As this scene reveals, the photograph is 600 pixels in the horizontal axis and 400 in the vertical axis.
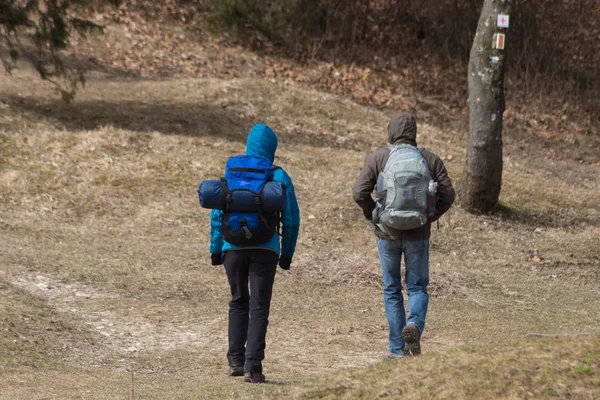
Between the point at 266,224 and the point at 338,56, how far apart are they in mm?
18993

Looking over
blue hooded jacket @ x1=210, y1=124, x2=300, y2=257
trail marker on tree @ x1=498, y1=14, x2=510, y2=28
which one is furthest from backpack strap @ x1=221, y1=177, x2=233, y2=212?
trail marker on tree @ x1=498, y1=14, x2=510, y2=28

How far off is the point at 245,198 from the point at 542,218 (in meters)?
8.97

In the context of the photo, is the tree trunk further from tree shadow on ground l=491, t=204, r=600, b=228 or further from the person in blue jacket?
the person in blue jacket

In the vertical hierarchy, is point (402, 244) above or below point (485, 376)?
above

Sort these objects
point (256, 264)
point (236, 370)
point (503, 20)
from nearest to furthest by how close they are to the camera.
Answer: point (256, 264) → point (236, 370) → point (503, 20)

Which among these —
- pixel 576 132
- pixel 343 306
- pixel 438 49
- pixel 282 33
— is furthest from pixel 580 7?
pixel 343 306

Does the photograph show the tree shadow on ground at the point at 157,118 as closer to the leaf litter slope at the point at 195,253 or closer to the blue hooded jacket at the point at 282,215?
the leaf litter slope at the point at 195,253

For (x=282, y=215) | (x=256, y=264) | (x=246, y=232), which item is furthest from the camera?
(x=282, y=215)

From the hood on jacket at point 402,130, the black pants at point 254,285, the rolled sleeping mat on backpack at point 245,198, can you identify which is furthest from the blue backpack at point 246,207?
the hood on jacket at point 402,130

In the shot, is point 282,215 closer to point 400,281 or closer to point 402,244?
point 402,244

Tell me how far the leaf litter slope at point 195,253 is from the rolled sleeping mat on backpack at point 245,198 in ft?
4.25

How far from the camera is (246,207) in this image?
6.17 meters

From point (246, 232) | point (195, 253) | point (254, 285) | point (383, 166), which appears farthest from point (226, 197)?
point (195, 253)

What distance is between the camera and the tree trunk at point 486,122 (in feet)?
44.6
